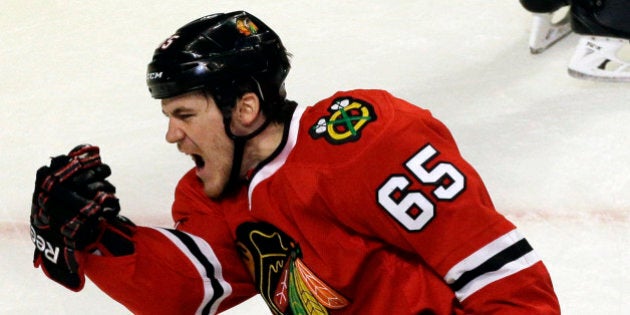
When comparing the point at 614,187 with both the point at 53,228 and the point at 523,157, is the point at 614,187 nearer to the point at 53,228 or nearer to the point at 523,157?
the point at 523,157

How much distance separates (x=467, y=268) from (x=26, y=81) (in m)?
2.29

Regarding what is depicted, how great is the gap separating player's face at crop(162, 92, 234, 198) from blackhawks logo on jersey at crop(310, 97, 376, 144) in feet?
0.54

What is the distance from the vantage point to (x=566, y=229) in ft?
8.14

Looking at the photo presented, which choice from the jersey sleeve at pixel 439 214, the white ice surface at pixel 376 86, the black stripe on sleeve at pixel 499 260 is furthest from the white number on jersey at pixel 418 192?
the white ice surface at pixel 376 86

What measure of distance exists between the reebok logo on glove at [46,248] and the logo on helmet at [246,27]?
0.48 meters

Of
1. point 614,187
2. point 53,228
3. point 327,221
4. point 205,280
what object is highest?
point 53,228

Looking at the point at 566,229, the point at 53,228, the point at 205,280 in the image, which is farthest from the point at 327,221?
the point at 566,229

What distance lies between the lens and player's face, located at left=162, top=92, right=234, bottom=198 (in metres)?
1.68

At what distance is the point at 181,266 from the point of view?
1805mm

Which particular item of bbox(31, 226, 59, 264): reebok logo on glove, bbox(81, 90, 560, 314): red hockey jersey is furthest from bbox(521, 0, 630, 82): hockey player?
bbox(31, 226, 59, 264): reebok logo on glove

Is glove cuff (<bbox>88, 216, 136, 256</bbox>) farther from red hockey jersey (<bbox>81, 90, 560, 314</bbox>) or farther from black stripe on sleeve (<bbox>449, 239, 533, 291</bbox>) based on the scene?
black stripe on sleeve (<bbox>449, 239, 533, 291</bbox>)

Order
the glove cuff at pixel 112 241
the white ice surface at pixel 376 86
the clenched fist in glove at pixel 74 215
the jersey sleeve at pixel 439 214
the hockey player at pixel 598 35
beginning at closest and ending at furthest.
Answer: the jersey sleeve at pixel 439 214
the clenched fist in glove at pixel 74 215
the glove cuff at pixel 112 241
the white ice surface at pixel 376 86
the hockey player at pixel 598 35

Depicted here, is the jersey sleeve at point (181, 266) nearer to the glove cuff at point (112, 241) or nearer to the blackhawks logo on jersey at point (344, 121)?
the glove cuff at point (112, 241)

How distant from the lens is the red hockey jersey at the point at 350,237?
1.52 meters
